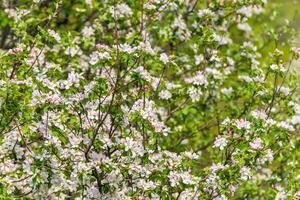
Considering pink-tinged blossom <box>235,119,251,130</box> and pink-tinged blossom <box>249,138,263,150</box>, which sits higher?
pink-tinged blossom <box>235,119,251,130</box>

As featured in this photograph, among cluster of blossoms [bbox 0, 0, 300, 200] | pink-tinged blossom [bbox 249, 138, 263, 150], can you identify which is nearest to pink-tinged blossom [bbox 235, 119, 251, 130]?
cluster of blossoms [bbox 0, 0, 300, 200]

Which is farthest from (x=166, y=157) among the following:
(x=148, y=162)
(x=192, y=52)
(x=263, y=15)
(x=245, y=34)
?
(x=263, y=15)

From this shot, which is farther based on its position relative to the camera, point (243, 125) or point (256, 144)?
point (243, 125)

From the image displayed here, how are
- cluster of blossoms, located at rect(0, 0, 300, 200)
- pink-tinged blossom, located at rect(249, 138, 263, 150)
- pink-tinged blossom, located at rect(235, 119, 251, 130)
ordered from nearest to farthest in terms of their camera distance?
1. cluster of blossoms, located at rect(0, 0, 300, 200)
2. pink-tinged blossom, located at rect(249, 138, 263, 150)
3. pink-tinged blossom, located at rect(235, 119, 251, 130)

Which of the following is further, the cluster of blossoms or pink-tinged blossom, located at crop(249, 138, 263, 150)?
pink-tinged blossom, located at crop(249, 138, 263, 150)

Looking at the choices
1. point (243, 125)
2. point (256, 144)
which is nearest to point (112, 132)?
point (243, 125)

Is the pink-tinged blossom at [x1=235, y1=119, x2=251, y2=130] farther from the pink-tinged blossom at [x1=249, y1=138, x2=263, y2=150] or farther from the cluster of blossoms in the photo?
the pink-tinged blossom at [x1=249, y1=138, x2=263, y2=150]

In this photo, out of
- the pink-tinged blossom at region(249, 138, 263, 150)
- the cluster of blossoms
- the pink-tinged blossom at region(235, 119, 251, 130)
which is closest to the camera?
the cluster of blossoms

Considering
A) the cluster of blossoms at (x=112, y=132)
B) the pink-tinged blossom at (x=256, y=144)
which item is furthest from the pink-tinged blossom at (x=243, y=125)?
the pink-tinged blossom at (x=256, y=144)

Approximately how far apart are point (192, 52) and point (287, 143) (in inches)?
82.5

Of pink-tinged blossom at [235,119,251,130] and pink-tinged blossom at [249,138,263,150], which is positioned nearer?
pink-tinged blossom at [249,138,263,150]

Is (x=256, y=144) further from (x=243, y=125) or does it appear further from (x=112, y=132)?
(x=112, y=132)

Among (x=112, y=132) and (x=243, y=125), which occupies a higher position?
(x=243, y=125)

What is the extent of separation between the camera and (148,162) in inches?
230
